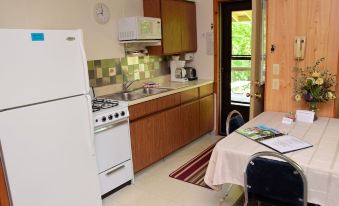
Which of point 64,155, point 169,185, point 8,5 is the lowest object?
point 169,185

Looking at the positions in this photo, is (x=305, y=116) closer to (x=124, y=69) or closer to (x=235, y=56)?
(x=235, y=56)

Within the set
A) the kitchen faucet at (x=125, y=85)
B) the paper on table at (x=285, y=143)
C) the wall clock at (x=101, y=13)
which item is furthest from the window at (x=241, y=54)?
the paper on table at (x=285, y=143)

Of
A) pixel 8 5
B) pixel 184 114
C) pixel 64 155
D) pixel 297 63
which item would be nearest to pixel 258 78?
pixel 297 63

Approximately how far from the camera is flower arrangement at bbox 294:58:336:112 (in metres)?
2.50

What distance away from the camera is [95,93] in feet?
11.1

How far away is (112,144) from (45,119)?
0.86 m

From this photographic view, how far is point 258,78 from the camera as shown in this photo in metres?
3.16

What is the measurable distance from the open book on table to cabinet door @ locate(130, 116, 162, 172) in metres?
1.24

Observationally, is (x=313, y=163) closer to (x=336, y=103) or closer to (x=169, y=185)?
(x=336, y=103)

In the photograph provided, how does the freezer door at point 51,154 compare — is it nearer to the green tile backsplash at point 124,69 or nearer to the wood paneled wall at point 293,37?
the green tile backsplash at point 124,69

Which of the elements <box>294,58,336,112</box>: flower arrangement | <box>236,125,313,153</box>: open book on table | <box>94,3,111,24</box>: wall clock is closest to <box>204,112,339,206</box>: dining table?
<box>236,125,313,153</box>: open book on table

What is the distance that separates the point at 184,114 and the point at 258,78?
1.19m

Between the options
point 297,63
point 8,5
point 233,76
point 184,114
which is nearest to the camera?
point 8,5

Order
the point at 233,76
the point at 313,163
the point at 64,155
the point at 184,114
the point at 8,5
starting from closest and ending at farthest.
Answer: the point at 313,163, the point at 64,155, the point at 8,5, the point at 184,114, the point at 233,76
